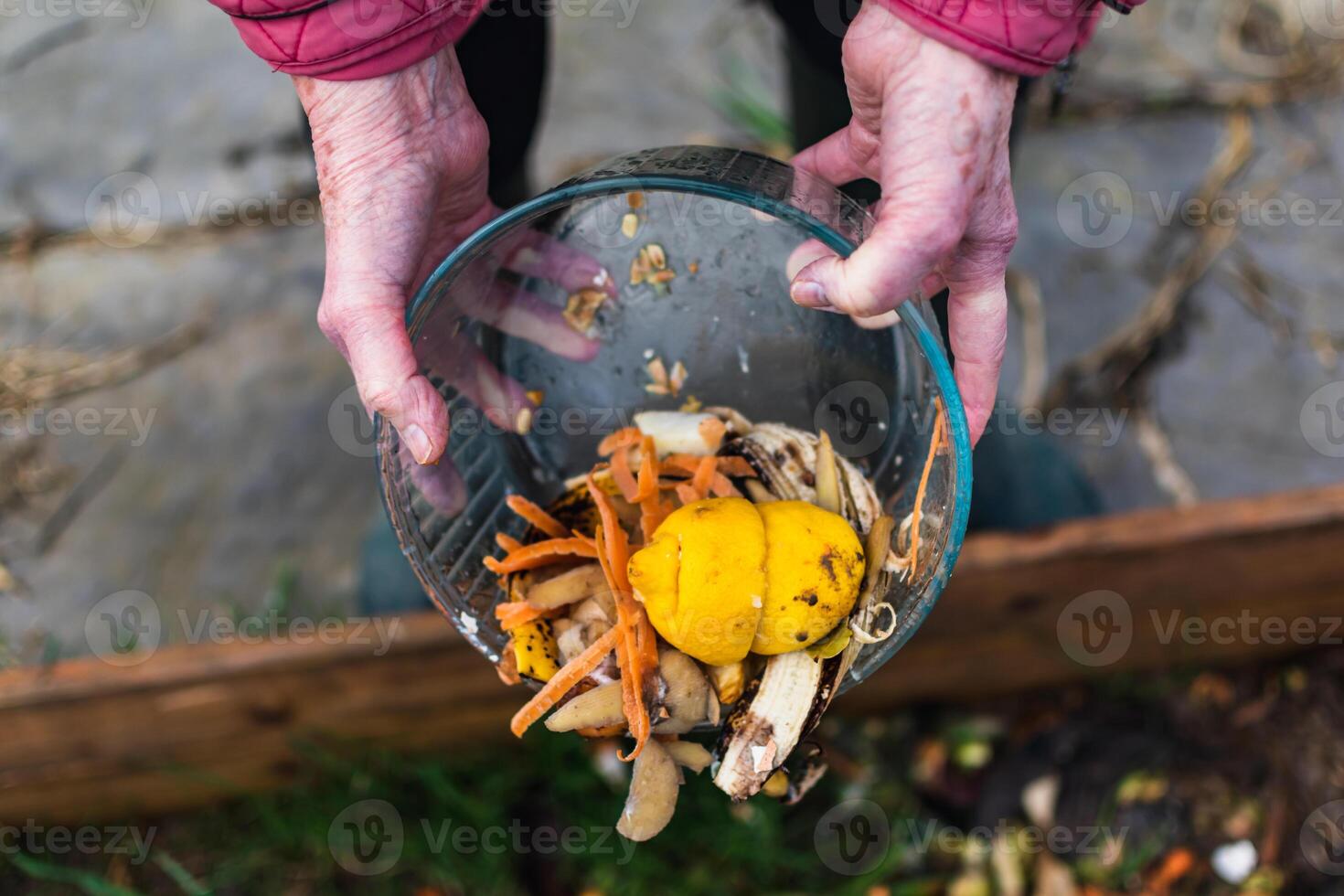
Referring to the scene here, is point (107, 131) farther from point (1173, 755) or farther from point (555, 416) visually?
point (1173, 755)

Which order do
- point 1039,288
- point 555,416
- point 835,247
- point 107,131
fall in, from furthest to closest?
point 107,131 → point 1039,288 → point 555,416 → point 835,247

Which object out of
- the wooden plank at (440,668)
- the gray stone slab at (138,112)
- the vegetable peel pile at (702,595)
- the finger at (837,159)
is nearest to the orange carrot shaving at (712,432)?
the vegetable peel pile at (702,595)

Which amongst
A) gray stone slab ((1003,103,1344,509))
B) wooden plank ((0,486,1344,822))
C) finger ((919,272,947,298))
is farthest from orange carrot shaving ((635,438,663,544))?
gray stone slab ((1003,103,1344,509))

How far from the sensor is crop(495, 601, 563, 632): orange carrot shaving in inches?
27.9

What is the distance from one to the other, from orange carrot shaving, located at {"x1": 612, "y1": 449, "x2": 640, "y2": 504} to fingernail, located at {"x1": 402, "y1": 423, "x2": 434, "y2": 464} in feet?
0.51

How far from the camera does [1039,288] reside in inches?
65.4

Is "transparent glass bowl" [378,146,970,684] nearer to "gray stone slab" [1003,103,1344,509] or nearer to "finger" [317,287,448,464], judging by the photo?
"finger" [317,287,448,464]

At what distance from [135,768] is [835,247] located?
1112 mm

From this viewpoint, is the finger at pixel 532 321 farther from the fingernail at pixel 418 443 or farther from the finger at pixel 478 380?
the fingernail at pixel 418 443

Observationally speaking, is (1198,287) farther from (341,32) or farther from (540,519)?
(341,32)

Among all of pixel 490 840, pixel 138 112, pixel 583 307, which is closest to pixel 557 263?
pixel 583 307

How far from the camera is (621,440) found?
77 centimetres

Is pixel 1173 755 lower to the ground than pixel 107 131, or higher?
lower

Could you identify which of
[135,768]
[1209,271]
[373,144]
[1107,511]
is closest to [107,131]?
[135,768]
